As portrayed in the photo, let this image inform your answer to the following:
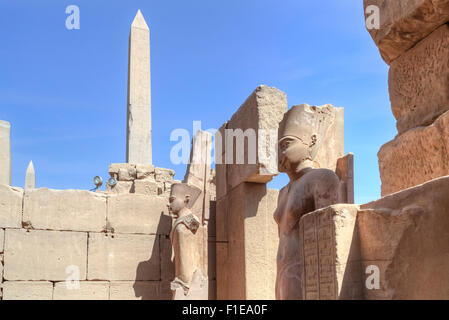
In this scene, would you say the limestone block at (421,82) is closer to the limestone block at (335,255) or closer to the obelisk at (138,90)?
the limestone block at (335,255)

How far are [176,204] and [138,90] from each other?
37.7ft

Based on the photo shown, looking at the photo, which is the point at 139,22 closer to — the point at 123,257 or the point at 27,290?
the point at 123,257

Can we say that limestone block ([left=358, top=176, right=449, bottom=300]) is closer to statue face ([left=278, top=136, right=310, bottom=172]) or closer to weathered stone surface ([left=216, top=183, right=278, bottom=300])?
statue face ([left=278, top=136, right=310, bottom=172])

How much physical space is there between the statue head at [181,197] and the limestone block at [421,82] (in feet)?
14.1

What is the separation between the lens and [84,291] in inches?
294

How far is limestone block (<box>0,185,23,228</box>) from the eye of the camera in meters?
7.26

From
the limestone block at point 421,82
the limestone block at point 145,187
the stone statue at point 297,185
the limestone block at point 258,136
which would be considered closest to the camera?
the limestone block at point 421,82

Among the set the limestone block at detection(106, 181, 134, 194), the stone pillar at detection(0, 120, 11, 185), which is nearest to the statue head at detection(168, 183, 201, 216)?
the stone pillar at detection(0, 120, 11, 185)

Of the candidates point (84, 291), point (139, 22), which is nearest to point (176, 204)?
point (84, 291)

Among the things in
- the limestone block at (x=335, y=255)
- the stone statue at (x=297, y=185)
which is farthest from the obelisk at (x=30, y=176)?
the limestone block at (x=335, y=255)

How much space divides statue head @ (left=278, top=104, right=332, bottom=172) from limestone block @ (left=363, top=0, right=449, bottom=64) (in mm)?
880

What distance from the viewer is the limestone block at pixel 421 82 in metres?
3.11
